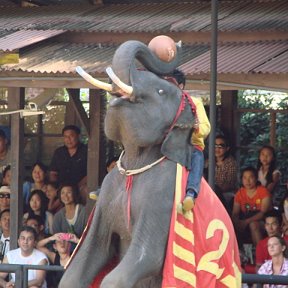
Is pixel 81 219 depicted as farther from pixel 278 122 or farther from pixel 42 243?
pixel 278 122

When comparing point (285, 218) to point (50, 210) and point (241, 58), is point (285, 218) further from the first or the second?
point (50, 210)

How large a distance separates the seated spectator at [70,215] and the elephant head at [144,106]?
4255mm

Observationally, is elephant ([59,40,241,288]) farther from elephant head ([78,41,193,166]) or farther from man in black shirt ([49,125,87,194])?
man in black shirt ([49,125,87,194])

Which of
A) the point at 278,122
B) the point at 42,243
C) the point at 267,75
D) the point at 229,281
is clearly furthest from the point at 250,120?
the point at 229,281

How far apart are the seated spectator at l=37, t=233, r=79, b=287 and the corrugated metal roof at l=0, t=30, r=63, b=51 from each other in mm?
1653

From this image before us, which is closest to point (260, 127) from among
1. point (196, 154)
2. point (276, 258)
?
point (276, 258)

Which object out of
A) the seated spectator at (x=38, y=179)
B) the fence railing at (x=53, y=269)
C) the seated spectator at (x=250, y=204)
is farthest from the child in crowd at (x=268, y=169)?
the fence railing at (x=53, y=269)

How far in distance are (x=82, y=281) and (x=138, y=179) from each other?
2.12ft

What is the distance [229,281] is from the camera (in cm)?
618

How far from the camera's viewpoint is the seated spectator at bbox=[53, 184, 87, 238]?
406 inches

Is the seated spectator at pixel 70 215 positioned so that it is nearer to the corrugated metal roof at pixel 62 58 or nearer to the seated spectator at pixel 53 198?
the seated spectator at pixel 53 198

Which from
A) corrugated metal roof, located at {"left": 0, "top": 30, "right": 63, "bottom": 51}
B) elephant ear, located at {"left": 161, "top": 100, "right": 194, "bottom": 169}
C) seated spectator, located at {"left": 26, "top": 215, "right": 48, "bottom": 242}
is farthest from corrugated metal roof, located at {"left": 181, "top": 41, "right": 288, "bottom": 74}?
seated spectator, located at {"left": 26, "top": 215, "right": 48, "bottom": 242}

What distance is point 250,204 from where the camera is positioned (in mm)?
9953

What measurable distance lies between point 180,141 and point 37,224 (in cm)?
455
